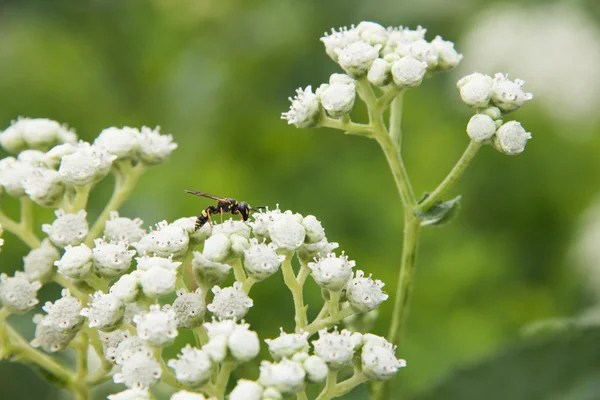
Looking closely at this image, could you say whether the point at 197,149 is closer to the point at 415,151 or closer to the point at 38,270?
the point at 415,151

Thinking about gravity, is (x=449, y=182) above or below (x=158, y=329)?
above

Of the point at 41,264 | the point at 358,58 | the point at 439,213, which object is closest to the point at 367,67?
the point at 358,58

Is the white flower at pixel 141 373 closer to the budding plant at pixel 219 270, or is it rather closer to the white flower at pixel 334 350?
the budding plant at pixel 219 270

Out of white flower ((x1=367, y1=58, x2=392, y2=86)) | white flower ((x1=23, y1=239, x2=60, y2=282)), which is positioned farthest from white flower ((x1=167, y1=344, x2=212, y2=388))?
white flower ((x1=367, y1=58, x2=392, y2=86))

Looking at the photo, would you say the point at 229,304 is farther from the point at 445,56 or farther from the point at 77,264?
the point at 445,56

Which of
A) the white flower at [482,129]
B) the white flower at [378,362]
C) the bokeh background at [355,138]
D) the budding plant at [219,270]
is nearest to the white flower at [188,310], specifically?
the budding plant at [219,270]
